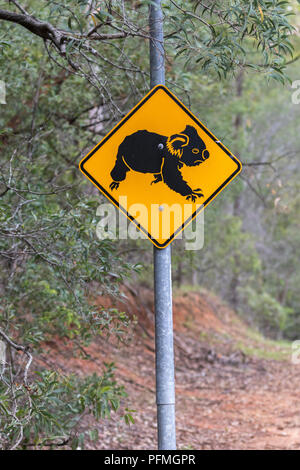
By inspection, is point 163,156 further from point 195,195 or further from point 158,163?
point 195,195

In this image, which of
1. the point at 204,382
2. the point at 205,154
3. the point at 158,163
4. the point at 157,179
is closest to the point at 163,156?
the point at 158,163

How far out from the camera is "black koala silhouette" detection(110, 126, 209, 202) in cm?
369

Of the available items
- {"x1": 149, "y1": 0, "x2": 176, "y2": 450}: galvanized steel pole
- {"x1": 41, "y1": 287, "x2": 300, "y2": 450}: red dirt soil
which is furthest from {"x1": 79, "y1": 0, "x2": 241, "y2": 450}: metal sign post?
{"x1": 41, "y1": 287, "x2": 300, "y2": 450}: red dirt soil

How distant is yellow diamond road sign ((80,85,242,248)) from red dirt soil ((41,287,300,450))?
2.03 m

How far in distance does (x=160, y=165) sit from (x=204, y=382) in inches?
386

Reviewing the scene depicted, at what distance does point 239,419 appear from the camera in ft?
32.2

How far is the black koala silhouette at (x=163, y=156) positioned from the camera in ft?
12.1

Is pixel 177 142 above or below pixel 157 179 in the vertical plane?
above

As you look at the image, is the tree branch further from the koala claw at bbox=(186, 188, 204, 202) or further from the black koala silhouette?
the koala claw at bbox=(186, 188, 204, 202)

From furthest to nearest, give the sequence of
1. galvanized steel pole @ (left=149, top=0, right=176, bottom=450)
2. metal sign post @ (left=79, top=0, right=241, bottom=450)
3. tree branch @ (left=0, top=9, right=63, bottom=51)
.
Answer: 1. tree branch @ (left=0, top=9, right=63, bottom=51)
2. metal sign post @ (left=79, top=0, right=241, bottom=450)
3. galvanized steel pole @ (left=149, top=0, right=176, bottom=450)

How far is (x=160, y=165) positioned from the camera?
373 cm

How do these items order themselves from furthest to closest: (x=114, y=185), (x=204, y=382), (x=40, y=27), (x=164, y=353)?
(x=204, y=382), (x=40, y=27), (x=114, y=185), (x=164, y=353)

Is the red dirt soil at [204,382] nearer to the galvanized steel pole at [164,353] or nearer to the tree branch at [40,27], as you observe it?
the galvanized steel pole at [164,353]
